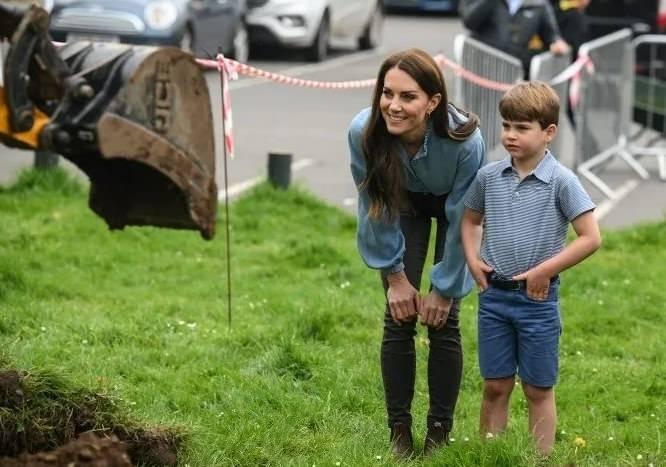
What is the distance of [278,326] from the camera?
310 inches

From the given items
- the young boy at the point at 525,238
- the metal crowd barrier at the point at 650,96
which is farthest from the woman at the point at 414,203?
the metal crowd barrier at the point at 650,96

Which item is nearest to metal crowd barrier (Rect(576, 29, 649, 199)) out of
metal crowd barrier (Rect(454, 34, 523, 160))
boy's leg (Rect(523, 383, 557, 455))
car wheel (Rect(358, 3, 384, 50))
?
metal crowd barrier (Rect(454, 34, 523, 160))

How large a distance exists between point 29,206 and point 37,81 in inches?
275

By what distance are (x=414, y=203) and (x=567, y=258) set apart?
65cm

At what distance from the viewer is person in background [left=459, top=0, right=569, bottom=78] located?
13133 mm

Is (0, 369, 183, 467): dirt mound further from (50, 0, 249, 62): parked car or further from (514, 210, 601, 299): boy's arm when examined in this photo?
(50, 0, 249, 62): parked car

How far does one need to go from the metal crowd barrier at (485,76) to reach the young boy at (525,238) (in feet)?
22.2

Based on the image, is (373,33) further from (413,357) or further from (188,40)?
(413,357)

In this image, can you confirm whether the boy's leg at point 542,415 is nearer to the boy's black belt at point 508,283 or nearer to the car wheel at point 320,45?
the boy's black belt at point 508,283

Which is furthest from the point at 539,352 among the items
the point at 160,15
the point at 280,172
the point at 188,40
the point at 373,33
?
the point at 373,33

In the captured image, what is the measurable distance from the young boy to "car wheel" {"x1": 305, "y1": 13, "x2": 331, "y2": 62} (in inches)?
784

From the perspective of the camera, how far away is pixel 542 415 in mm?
5602

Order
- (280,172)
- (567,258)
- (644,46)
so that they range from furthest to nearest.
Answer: (644,46) < (280,172) < (567,258)

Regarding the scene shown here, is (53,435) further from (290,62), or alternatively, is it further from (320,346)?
(290,62)
